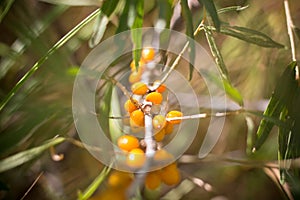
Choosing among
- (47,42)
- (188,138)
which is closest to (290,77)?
(188,138)

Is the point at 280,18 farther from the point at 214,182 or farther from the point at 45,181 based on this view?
the point at 45,181

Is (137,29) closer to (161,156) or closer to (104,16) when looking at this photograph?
(104,16)

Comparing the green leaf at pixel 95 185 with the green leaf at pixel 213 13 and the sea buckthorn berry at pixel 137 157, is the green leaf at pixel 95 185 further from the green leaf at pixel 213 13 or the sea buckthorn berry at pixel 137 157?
the green leaf at pixel 213 13

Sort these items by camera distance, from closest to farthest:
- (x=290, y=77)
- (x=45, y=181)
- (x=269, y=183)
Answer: (x=290, y=77) < (x=45, y=181) < (x=269, y=183)

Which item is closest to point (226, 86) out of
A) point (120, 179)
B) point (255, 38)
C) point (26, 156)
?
point (255, 38)

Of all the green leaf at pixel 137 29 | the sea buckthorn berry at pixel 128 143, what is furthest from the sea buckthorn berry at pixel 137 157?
the green leaf at pixel 137 29

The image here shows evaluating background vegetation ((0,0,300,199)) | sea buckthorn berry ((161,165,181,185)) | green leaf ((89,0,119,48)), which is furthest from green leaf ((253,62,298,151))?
green leaf ((89,0,119,48))

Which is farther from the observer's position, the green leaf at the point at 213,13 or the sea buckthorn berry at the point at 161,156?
the sea buckthorn berry at the point at 161,156
